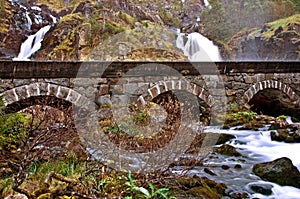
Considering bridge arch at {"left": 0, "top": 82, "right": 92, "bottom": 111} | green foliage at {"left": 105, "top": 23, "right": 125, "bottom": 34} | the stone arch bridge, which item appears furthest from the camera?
green foliage at {"left": 105, "top": 23, "right": 125, "bottom": 34}

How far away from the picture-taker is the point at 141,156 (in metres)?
4.33

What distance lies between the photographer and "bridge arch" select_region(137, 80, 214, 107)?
722cm

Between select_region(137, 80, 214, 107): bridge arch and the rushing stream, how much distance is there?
1031mm

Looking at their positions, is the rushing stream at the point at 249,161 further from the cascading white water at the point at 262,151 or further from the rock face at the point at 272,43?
the rock face at the point at 272,43

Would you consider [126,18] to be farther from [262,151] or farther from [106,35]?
[262,151]

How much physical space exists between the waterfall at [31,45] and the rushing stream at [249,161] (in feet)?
39.6

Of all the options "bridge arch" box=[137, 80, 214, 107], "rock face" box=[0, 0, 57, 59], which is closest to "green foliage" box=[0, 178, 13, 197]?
"bridge arch" box=[137, 80, 214, 107]

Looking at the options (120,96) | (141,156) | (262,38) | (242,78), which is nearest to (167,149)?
(141,156)

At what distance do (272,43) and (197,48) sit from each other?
4.47 m

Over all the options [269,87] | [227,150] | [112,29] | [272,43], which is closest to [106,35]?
[112,29]

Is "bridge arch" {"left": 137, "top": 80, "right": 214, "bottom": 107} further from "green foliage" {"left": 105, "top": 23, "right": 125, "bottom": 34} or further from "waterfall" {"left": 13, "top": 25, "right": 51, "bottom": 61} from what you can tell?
"green foliage" {"left": 105, "top": 23, "right": 125, "bottom": 34}

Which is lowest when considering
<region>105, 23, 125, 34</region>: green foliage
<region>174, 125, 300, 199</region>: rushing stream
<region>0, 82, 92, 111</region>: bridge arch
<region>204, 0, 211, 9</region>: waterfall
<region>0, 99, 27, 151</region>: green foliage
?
<region>174, 125, 300, 199</region>: rushing stream

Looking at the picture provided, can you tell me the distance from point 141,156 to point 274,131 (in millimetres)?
3577

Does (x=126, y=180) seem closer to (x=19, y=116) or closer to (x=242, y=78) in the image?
(x=19, y=116)
